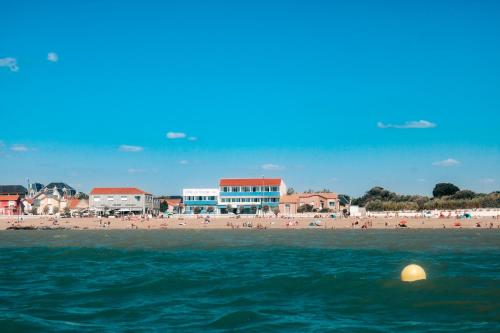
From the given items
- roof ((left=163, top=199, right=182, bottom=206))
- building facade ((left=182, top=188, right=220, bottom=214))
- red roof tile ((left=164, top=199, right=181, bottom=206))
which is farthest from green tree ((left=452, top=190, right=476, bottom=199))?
red roof tile ((left=164, top=199, right=181, bottom=206))

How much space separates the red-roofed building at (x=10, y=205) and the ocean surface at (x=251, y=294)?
7023 centimetres

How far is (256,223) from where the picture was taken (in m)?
66.3

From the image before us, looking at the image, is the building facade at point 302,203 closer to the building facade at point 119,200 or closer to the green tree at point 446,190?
the building facade at point 119,200

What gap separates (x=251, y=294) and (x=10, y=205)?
87.3 meters

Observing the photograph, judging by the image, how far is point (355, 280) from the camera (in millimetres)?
19297

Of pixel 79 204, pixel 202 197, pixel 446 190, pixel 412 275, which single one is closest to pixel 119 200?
pixel 79 204

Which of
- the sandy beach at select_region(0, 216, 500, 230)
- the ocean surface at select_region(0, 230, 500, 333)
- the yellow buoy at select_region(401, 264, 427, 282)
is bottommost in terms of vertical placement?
the ocean surface at select_region(0, 230, 500, 333)

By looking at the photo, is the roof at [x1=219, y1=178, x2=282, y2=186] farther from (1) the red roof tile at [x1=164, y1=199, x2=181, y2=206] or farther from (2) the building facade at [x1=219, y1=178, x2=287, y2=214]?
(1) the red roof tile at [x1=164, y1=199, x2=181, y2=206]

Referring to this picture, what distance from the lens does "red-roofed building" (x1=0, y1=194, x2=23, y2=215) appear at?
9429 cm

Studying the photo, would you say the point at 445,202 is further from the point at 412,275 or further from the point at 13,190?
the point at 13,190

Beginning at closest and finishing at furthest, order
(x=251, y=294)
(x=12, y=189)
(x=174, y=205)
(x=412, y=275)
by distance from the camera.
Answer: (x=251, y=294) < (x=412, y=275) < (x=12, y=189) < (x=174, y=205)

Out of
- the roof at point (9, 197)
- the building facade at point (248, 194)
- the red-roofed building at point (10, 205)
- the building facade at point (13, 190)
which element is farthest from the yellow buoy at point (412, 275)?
the building facade at point (13, 190)

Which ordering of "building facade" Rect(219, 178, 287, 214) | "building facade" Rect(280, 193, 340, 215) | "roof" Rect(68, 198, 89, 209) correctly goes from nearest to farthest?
"building facade" Rect(280, 193, 340, 215) < "building facade" Rect(219, 178, 287, 214) < "roof" Rect(68, 198, 89, 209)

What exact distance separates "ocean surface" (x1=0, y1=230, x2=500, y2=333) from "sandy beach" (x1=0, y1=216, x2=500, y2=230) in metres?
31.9
